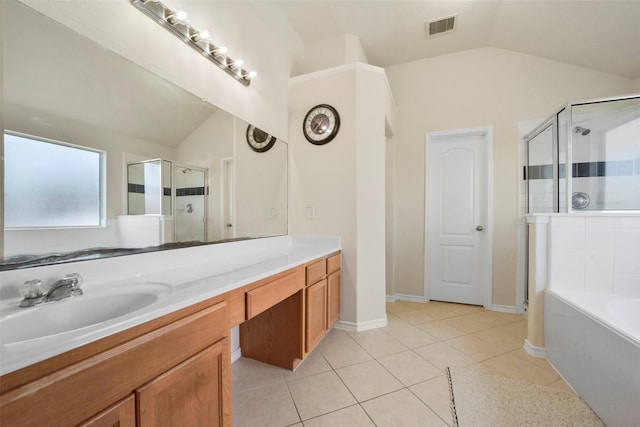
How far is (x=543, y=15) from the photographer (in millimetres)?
2236

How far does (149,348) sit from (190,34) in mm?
1594

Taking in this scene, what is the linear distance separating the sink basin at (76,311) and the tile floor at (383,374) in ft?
2.94

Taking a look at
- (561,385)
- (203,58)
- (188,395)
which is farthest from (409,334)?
(203,58)

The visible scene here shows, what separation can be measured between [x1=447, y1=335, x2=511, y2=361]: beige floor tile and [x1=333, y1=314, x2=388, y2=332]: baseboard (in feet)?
1.96

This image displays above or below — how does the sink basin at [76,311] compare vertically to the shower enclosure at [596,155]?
below

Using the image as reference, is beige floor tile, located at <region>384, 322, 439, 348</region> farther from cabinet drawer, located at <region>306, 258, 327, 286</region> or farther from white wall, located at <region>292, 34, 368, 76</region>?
white wall, located at <region>292, 34, 368, 76</region>

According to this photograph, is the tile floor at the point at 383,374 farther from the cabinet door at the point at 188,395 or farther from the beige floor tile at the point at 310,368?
the cabinet door at the point at 188,395

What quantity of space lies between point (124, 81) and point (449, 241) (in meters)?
3.33

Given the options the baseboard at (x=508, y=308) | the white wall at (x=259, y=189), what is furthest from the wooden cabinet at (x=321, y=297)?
the baseboard at (x=508, y=308)

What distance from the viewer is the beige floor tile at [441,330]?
2.28 m

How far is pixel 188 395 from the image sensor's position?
0.86 meters

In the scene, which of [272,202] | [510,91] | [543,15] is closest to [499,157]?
[510,91]

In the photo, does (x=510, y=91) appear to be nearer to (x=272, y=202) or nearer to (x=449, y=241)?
(x=449, y=241)

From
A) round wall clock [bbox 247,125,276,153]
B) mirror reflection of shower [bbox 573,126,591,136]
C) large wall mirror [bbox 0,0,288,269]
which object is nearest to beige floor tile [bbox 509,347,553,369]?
mirror reflection of shower [bbox 573,126,591,136]
